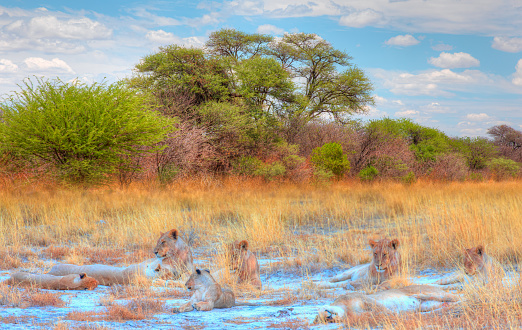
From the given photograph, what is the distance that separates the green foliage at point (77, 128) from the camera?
599 inches

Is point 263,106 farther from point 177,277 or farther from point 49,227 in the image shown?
point 177,277

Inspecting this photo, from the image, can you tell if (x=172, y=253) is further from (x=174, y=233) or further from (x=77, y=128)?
(x=77, y=128)

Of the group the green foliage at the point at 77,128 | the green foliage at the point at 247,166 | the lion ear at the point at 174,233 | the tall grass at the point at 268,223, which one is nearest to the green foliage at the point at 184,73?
the green foliage at the point at 247,166

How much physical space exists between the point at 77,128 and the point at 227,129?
7.82 metres

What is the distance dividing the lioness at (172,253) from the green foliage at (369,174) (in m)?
18.1

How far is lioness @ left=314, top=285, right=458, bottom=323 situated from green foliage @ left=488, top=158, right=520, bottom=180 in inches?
1167

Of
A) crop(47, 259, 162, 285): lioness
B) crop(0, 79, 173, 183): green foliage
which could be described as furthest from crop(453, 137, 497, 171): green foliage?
crop(47, 259, 162, 285): lioness

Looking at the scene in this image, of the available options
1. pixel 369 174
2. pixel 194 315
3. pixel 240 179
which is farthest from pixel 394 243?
pixel 369 174

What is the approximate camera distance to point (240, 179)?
814 inches

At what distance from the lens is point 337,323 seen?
3928 mm

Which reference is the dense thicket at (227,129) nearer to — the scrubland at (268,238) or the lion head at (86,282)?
the scrubland at (268,238)

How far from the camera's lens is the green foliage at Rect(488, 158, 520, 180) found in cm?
3139

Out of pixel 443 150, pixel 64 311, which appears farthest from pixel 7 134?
pixel 443 150

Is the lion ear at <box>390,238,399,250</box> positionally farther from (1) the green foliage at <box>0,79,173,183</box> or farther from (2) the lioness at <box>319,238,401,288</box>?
(1) the green foliage at <box>0,79,173,183</box>
